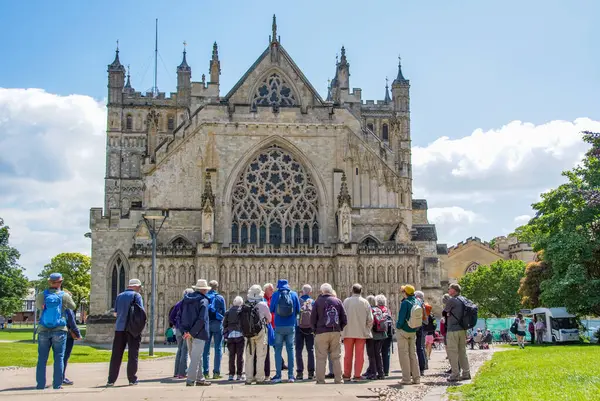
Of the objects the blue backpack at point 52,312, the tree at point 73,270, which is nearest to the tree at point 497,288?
the tree at point 73,270

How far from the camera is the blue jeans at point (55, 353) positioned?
13.6 m

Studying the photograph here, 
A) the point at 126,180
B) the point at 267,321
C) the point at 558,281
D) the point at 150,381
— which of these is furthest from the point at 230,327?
the point at 126,180

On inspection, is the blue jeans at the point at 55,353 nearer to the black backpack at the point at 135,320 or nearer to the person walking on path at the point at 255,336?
the black backpack at the point at 135,320

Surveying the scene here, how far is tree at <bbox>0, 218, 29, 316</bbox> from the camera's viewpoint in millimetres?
60125

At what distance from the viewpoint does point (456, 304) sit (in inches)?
591

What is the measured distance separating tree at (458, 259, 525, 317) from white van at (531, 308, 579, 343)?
31315 millimetres

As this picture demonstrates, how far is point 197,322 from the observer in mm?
14336

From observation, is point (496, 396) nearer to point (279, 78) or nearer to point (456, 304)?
point (456, 304)

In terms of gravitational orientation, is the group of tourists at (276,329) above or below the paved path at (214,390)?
above

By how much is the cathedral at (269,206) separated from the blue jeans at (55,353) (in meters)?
25.0

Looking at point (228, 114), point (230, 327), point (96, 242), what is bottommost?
point (230, 327)

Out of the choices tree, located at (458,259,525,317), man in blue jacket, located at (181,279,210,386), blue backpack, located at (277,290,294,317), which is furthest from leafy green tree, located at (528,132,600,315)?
tree, located at (458,259,525,317)

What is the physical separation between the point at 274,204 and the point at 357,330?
27110 millimetres

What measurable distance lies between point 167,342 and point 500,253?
62223mm
